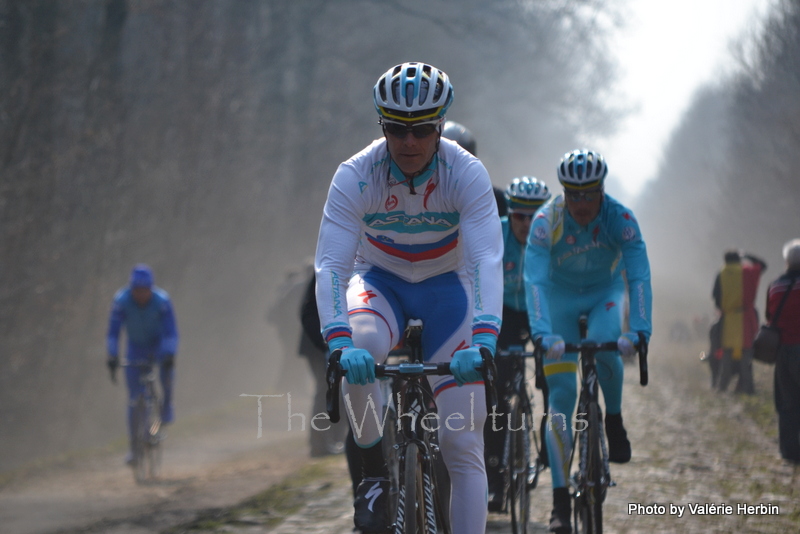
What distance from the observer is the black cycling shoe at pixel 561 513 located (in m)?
5.55

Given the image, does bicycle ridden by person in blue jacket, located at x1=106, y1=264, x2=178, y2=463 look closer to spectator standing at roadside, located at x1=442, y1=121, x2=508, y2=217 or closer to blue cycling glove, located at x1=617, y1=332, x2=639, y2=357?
spectator standing at roadside, located at x1=442, y1=121, x2=508, y2=217

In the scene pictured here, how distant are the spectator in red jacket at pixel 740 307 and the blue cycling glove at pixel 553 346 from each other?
32.3 ft

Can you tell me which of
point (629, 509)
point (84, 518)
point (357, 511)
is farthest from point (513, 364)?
point (84, 518)

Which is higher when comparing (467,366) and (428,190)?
(428,190)

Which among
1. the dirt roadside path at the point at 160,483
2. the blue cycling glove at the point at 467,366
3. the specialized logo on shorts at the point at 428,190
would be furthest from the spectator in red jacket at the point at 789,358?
the blue cycling glove at the point at 467,366

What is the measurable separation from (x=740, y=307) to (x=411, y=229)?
11634 mm

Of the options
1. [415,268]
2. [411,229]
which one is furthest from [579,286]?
[411,229]

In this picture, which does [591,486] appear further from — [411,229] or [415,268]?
[411,229]

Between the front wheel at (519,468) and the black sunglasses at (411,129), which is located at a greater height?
the black sunglasses at (411,129)

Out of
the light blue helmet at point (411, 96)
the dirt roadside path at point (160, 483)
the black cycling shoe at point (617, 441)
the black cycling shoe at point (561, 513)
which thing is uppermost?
the light blue helmet at point (411, 96)

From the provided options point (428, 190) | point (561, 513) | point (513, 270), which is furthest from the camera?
point (513, 270)

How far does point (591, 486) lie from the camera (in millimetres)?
5422

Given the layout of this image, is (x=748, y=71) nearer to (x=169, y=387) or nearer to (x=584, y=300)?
(x=169, y=387)

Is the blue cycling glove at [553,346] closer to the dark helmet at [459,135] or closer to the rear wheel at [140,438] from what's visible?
the dark helmet at [459,135]
